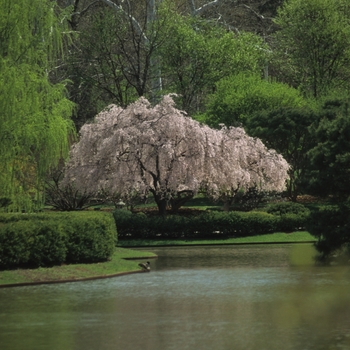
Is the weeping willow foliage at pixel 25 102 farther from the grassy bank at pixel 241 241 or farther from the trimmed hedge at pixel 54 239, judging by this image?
the grassy bank at pixel 241 241

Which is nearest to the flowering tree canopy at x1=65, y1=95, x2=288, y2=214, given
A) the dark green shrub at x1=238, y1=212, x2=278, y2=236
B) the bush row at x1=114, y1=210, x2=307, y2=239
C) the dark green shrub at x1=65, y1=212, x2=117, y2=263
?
the bush row at x1=114, y1=210, x2=307, y2=239

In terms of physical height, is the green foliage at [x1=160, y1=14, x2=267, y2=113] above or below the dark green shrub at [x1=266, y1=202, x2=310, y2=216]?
above

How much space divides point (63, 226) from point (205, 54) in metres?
35.9

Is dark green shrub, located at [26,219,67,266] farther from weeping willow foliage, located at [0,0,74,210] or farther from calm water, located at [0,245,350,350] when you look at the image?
weeping willow foliage, located at [0,0,74,210]

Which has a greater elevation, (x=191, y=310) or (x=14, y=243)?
(x=14, y=243)

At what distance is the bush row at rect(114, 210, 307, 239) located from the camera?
46531mm

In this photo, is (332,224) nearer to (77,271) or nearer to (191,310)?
(77,271)

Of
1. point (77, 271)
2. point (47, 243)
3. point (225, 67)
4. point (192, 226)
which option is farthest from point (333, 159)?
point (225, 67)

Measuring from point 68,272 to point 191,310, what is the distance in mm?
8395

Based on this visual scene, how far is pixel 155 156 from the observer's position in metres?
49.0

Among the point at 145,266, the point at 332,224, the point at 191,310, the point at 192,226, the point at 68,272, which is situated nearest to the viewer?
the point at 191,310

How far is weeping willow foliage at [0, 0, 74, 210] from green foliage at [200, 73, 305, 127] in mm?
29469

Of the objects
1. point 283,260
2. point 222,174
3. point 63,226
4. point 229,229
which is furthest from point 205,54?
point 63,226

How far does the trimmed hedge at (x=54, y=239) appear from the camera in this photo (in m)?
30.3
